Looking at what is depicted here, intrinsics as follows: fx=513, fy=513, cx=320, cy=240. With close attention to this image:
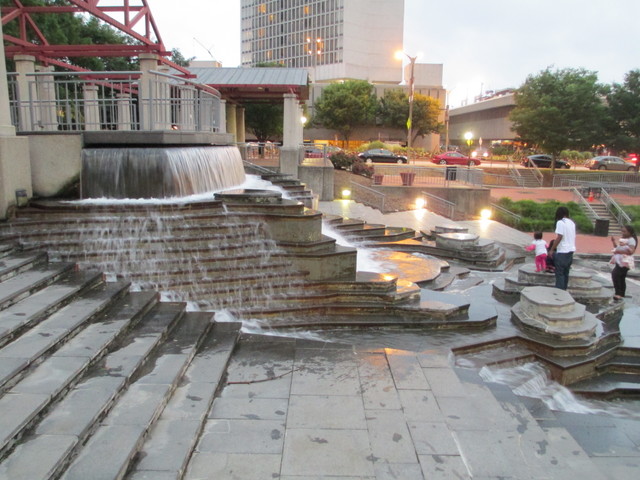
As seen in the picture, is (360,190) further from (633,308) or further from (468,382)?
(468,382)

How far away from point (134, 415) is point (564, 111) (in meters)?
40.6

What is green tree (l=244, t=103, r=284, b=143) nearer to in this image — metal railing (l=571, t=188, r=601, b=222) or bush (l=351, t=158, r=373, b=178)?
bush (l=351, t=158, r=373, b=178)

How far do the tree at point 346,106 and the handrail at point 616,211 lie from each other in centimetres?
3970

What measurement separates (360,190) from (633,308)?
15467mm

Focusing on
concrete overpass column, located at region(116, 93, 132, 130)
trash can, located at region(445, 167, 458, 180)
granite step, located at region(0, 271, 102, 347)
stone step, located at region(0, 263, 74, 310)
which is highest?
concrete overpass column, located at region(116, 93, 132, 130)

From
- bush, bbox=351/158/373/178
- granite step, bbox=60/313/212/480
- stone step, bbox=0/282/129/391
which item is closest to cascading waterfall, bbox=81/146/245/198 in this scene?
stone step, bbox=0/282/129/391

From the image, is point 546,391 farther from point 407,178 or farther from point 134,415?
point 407,178

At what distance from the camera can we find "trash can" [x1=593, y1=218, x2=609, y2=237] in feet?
82.1

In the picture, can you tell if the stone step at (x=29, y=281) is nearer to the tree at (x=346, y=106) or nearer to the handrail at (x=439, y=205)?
the handrail at (x=439, y=205)

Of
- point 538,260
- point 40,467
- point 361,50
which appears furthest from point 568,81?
point 361,50

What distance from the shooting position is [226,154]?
1290cm

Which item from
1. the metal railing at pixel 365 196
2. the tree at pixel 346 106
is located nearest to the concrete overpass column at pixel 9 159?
the metal railing at pixel 365 196

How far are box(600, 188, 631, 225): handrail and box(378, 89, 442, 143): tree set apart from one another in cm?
3661

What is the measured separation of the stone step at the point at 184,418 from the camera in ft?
13.7
